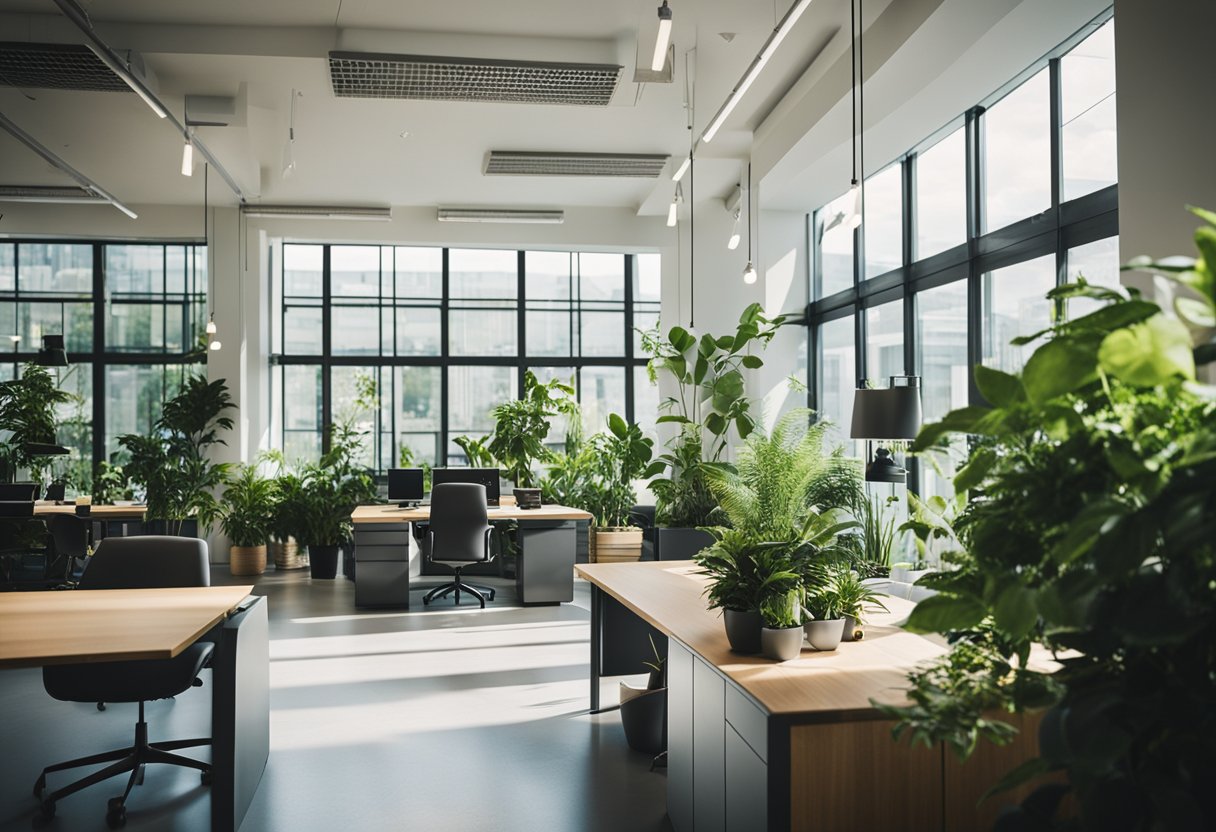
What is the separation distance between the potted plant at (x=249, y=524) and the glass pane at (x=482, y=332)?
2.78 meters

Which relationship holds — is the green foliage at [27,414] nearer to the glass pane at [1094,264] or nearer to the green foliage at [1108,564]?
the glass pane at [1094,264]

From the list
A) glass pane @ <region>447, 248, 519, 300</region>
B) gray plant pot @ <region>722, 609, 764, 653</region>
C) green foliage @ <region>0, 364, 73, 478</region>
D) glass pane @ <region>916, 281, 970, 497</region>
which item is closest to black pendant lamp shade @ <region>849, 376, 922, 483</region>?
glass pane @ <region>916, 281, 970, 497</region>

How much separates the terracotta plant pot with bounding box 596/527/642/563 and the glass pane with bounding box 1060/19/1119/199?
552 cm

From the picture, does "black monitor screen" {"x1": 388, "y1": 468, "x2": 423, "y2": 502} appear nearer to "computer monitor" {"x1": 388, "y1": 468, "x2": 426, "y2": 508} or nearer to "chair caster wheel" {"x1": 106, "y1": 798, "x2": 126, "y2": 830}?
"computer monitor" {"x1": 388, "y1": 468, "x2": 426, "y2": 508}

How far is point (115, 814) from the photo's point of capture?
3.27 meters

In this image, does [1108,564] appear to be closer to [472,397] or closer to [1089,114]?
[1089,114]

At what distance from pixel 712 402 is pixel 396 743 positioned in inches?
192

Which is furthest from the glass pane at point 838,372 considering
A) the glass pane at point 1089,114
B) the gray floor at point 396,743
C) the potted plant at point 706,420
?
the gray floor at point 396,743

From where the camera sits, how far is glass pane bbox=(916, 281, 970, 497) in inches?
242

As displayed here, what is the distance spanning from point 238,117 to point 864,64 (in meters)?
4.46

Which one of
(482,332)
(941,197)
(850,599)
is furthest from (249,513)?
(850,599)

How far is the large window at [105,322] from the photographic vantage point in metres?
10.3

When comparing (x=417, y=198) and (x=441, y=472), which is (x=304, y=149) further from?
(x=441, y=472)

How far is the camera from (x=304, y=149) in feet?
26.3
